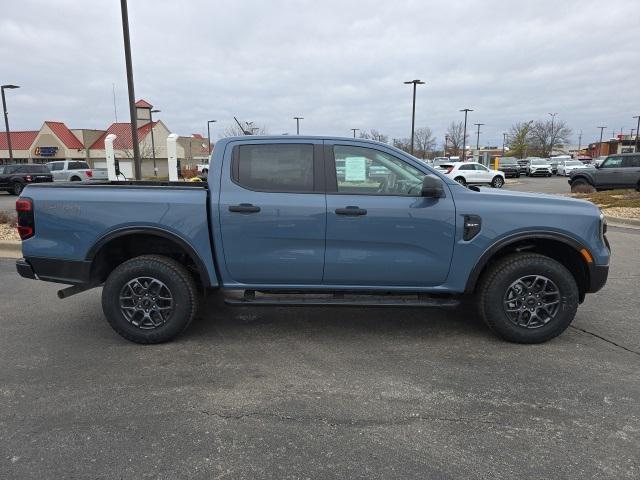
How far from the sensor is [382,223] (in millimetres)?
4020

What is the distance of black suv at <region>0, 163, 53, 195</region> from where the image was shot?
23295mm

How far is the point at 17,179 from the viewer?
76.4 feet

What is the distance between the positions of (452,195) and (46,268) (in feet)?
12.0

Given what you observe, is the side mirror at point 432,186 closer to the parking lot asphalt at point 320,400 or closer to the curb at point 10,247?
the parking lot asphalt at point 320,400

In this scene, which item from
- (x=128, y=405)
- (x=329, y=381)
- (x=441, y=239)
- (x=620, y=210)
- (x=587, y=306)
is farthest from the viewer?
(x=620, y=210)

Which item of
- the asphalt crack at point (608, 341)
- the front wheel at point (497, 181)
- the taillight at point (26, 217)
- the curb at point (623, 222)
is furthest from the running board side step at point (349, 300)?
the front wheel at point (497, 181)

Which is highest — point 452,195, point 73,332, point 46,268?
point 452,195

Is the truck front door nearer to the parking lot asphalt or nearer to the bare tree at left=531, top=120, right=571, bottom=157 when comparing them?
the parking lot asphalt

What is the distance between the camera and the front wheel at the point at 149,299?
13.7ft

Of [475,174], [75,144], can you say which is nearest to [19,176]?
[475,174]

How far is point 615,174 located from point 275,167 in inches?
750

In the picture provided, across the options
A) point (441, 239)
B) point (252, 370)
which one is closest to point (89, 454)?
point (252, 370)

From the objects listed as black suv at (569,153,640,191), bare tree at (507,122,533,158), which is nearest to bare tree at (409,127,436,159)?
bare tree at (507,122,533,158)

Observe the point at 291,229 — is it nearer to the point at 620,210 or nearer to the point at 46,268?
the point at 46,268
